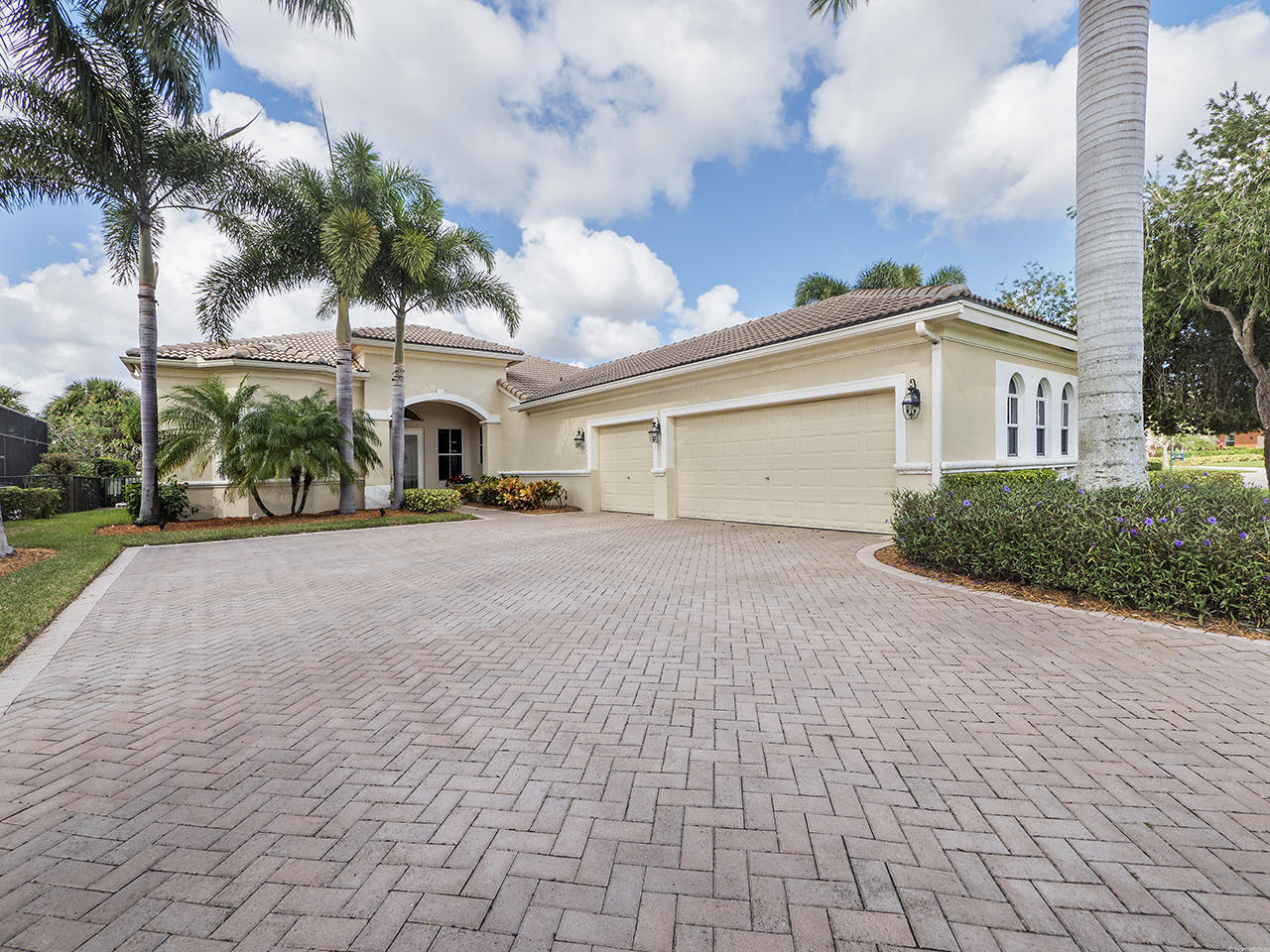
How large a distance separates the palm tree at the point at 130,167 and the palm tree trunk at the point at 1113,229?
579 inches

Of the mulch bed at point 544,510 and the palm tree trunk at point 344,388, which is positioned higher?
the palm tree trunk at point 344,388

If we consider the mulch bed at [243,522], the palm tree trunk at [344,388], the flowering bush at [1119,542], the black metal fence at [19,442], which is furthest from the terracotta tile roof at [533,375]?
the black metal fence at [19,442]

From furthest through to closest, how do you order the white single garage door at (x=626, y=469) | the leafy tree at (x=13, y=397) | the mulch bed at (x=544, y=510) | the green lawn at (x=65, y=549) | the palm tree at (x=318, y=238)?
the leafy tree at (x=13, y=397), the mulch bed at (x=544, y=510), the white single garage door at (x=626, y=469), the palm tree at (x=318, y=238), the green lawn at (x=65, y=549)

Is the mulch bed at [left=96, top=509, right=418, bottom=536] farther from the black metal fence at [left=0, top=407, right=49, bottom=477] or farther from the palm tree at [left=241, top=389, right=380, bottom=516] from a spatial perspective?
the black metal fence at [left=0, top=407, right=49, bottom=477]

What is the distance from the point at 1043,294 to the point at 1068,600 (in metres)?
23.2

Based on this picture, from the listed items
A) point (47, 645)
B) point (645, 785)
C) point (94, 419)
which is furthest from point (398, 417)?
point (94, 419)

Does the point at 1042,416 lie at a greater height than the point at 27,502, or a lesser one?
greater

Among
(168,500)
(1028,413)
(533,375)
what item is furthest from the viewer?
(533,375)

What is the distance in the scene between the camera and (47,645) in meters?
5.07

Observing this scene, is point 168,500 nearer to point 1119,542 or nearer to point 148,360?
point 148,360

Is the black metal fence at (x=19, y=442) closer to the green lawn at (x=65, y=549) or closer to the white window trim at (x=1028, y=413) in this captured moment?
the green lawn at (x=65, y=549)

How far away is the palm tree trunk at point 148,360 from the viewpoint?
1297 cm

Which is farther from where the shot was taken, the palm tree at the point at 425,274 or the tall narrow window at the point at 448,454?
the tall narrow window at the point at 448,454

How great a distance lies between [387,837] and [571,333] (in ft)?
114
